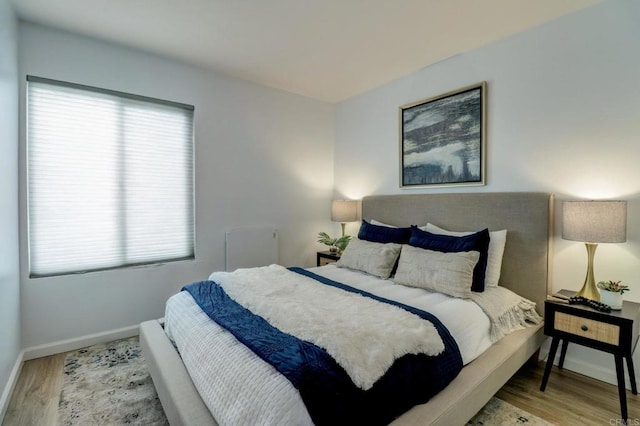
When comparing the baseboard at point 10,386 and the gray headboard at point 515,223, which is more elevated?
the gray headboard at point 515,223

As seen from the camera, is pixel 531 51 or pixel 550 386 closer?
pixel 550 386

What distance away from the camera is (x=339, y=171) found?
4.28 metres

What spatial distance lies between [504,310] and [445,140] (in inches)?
65.6

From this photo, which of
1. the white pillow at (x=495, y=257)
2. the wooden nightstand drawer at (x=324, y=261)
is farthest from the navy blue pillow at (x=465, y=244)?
the wooden nightstand drawer at (x=324, y=261)

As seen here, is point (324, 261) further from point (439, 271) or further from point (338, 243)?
point (439, 271)

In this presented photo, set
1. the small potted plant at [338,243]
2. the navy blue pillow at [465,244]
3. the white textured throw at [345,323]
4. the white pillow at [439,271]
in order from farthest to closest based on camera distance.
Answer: the small potted plant at [338,243] → the navy blue pillow at [465,244] → the white pillow at [439,271] → the white textured throw at [345,323]

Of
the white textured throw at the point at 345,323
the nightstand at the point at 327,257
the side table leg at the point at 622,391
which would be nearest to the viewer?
the white textured throw at the point at 345,323

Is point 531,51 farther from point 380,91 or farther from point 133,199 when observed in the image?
point 133,199

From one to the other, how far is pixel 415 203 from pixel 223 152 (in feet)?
7.06

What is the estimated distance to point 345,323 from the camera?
1562 mm

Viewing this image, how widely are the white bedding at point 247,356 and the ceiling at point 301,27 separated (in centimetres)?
207

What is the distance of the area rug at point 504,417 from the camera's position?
174 cm

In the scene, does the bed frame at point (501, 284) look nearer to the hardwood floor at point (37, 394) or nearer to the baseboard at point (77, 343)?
the hardwood floor at point (37, 394)

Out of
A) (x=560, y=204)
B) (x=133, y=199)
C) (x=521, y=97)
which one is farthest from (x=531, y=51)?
(x=133, y=199)
